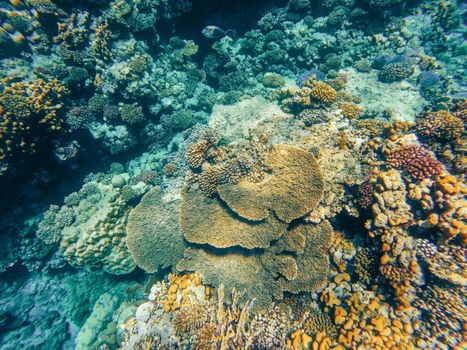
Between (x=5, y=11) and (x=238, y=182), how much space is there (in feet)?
26.7

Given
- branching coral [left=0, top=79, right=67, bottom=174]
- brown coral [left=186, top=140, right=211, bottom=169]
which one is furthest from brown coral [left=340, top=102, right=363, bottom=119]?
branching coral [left=0, top=79, right=67, bottom=174]

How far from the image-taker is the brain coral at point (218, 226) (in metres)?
4.50

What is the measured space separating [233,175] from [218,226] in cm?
116

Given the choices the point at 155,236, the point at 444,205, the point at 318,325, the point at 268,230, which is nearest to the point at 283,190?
the point at 268,230

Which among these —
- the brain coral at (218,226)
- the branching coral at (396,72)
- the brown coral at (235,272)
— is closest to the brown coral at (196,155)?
the brain coral at (218,226)

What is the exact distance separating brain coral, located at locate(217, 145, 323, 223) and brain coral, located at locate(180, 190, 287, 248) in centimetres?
29

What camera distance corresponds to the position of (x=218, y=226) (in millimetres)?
4840

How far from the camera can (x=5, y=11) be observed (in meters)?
6.19

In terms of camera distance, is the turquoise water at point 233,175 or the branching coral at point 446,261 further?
the turquoise water at point 233,175

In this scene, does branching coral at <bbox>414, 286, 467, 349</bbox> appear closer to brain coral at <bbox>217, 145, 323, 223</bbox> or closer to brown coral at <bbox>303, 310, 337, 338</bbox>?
brown coral at <bbox>303, 310, 337, 338</bbox>

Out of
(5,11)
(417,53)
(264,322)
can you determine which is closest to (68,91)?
(5,11)

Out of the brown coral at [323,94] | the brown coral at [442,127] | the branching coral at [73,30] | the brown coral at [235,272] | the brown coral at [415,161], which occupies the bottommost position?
the brown coral at [235,272]

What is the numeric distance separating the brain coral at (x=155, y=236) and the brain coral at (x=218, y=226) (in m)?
0.73

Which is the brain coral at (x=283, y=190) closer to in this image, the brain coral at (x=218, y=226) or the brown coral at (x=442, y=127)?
the brain coral at (x=218, y=226)
